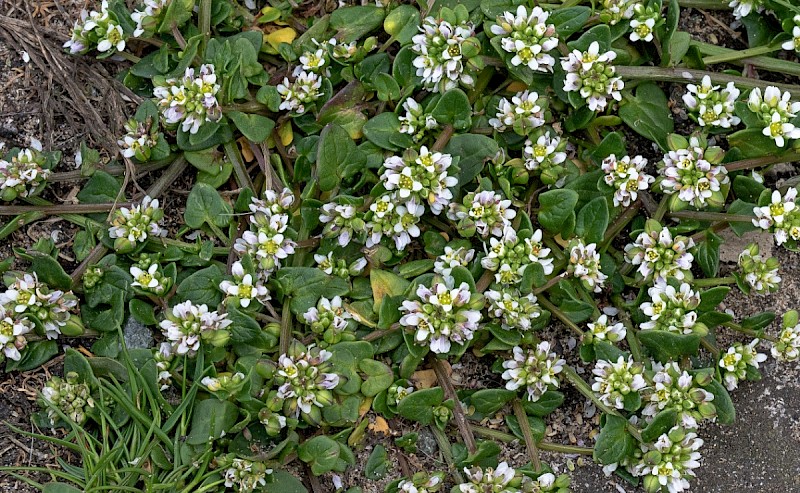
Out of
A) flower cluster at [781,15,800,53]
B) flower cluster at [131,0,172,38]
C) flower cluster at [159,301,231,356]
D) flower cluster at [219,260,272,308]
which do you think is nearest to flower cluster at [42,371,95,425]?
flower cluster at [159,301,231,356]

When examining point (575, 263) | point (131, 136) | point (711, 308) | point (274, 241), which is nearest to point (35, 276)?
point (131, 136)

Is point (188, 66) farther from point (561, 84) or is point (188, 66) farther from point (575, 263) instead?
point (575, 263)

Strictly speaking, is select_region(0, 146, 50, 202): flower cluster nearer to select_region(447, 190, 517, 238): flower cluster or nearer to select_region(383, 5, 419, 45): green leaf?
select_region(383, 5, 419, 45): green leaf

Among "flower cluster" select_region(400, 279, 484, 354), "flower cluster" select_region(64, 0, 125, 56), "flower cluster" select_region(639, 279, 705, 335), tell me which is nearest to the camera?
"flower cluster" select_region(400, 279, 484, 354)

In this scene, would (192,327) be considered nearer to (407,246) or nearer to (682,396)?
(407,246)

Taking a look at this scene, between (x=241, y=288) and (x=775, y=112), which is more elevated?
(x=775, y=112)

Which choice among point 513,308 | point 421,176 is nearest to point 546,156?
point 421,176
